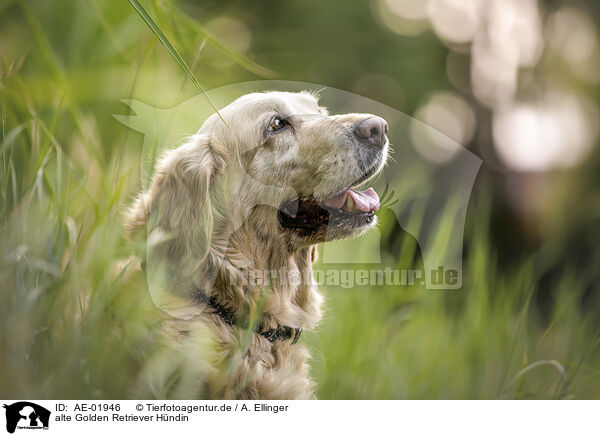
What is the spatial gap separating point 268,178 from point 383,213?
0.54m

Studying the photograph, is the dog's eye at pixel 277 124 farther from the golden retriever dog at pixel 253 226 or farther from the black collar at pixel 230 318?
the black collar at pixel 230 318

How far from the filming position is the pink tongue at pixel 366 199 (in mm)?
1874

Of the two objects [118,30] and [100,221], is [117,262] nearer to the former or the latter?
[100,221]

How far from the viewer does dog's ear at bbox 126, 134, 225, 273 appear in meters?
1.76

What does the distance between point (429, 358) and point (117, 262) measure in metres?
1.33

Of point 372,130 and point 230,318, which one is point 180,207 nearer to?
point 230,318

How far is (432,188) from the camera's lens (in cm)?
224
